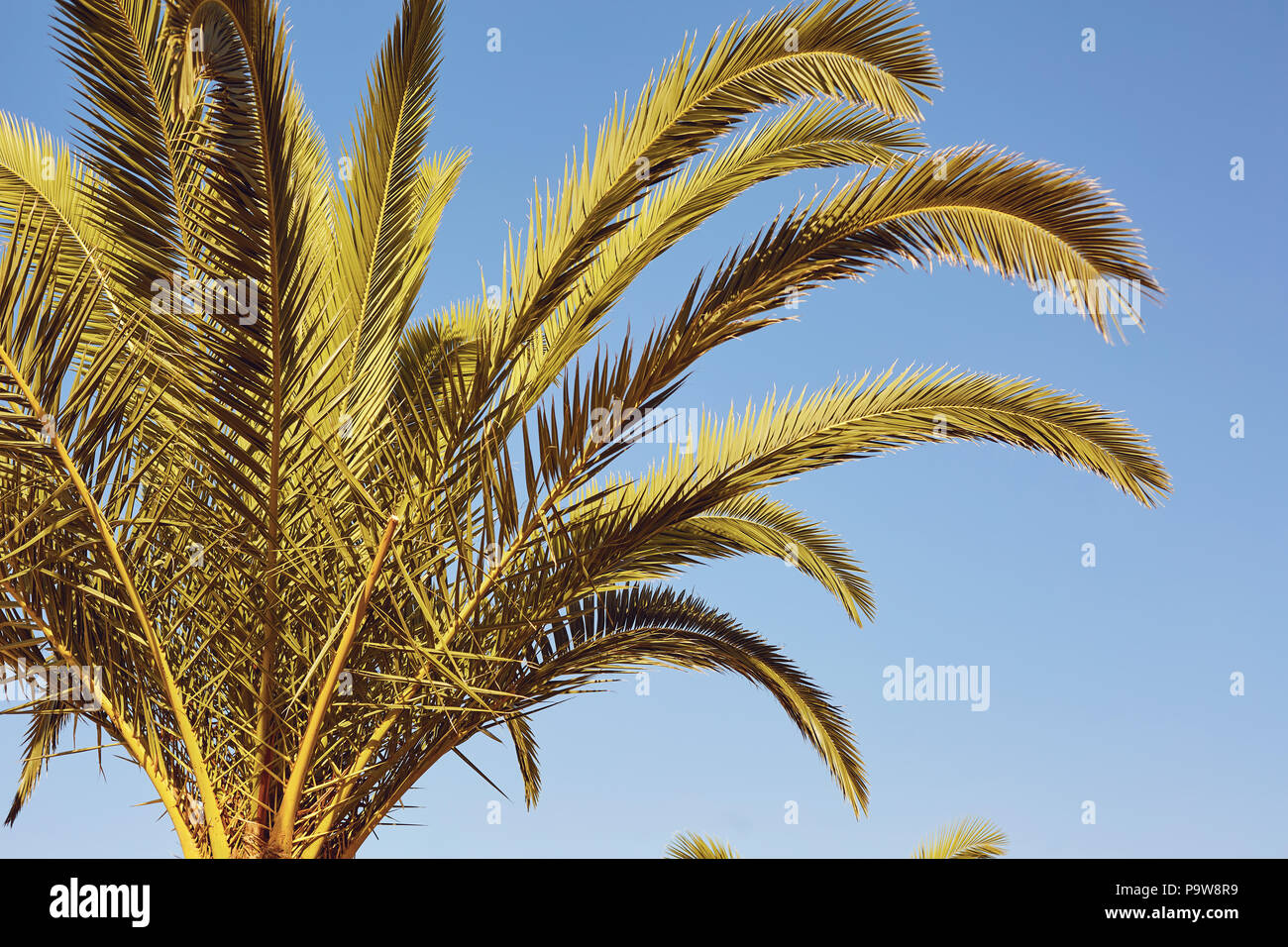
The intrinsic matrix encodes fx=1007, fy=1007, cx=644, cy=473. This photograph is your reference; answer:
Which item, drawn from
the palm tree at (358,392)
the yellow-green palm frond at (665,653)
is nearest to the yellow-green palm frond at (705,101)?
the palm tree at (358,392)

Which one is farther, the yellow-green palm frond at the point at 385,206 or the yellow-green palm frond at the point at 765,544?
the yellow-green palm frond at the point at 765,544

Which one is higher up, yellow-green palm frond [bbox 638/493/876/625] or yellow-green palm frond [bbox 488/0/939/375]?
yellow-green palm frond [bbox 488/0/939/375]

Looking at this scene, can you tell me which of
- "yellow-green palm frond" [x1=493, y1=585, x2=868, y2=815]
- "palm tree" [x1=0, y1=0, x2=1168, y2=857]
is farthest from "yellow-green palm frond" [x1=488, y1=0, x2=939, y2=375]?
"yellow-green palm frond" [x1=493, y1=585, x2=868, y2=815]

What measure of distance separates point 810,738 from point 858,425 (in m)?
3.35

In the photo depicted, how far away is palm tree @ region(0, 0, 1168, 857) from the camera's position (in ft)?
13.1

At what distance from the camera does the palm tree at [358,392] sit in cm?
398

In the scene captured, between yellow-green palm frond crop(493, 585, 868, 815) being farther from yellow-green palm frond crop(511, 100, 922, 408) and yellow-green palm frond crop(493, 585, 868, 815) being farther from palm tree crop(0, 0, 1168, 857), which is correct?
yellow-green palm frond crop(511, 100, 922, 408)

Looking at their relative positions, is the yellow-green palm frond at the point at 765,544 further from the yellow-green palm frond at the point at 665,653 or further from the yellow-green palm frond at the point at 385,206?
the yellow-green palm frond at the point at 385,206

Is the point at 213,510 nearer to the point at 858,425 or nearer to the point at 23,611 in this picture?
the point at 23,611

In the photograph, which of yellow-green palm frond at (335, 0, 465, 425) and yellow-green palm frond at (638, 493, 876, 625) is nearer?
yellow-green palm frond at (335, 0, 465, 425)

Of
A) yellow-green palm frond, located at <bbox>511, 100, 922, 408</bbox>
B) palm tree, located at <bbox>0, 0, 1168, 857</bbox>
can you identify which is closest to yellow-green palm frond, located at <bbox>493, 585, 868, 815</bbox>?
palm tree, located at <bbox>0, 0, 1168, 857</bbox>
